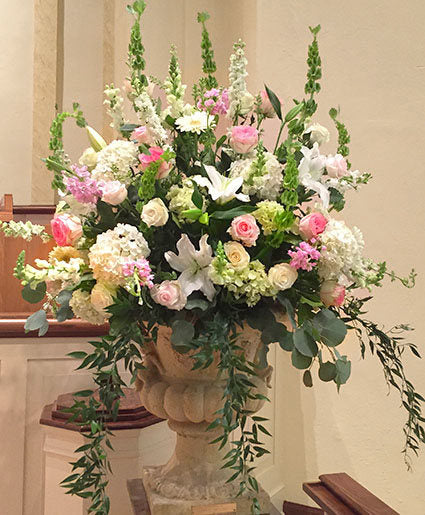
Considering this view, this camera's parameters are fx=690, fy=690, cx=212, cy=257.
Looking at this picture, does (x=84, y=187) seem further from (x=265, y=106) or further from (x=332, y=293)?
(x=332, y=293)

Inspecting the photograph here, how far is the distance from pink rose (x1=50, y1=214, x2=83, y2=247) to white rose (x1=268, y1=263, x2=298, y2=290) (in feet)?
1.32

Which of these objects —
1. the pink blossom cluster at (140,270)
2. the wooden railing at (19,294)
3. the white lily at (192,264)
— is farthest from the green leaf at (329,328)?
the wooden railing at (19,294)

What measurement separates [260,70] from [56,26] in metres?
2.09

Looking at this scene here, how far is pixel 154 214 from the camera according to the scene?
127cm

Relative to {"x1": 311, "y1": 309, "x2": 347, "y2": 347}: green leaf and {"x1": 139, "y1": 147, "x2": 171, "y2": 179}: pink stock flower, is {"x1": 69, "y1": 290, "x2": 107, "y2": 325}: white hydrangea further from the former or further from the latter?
{"x1": 311, "y1": 309, "x2": 347, "y2": 347}: green leaf

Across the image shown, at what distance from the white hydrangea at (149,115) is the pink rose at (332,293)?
430mm

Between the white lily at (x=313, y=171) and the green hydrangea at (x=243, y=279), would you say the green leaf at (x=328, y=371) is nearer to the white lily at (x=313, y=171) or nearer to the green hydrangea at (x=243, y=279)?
the green hydrangea at (x=243, y=279)

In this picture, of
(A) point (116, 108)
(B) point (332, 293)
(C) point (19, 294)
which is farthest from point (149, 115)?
(C) point (19, 294)

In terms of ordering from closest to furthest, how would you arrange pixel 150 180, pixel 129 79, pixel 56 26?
pixel 150 180
pixel 129 79
pixel 56 26

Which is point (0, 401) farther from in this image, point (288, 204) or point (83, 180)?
point (288, 204)

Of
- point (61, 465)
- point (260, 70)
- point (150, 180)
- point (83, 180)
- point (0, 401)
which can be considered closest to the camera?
point (150, 180)

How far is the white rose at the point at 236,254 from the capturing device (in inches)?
49.2

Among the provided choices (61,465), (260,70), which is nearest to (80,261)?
(61,465)

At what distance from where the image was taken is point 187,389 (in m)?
1.39
